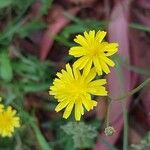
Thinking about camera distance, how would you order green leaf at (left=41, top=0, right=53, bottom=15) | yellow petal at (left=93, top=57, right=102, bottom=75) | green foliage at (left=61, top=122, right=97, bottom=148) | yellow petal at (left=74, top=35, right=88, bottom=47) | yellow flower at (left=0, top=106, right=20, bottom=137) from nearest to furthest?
yellow petal at (left=93, top=57, right=102, bottom=75) → yellow petal at (left=74, top=35, right=88, bottom=47) → green foliage at (left=61, top=122, right=97, bottom=148) → yellow flower at (left=0, top=106, right=20, bottom=137) → green leaf at (left=41, top=0, right=53, bottom=15)

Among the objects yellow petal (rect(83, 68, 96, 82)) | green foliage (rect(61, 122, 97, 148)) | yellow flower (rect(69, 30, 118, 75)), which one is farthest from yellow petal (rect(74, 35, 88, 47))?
green foliage (rect(61, 122, 97, 148))

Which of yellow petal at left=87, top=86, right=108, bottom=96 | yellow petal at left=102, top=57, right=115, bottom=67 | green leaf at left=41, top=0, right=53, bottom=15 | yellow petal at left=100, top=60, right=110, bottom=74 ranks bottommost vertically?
yellow petal at left=87, top=86, right=108, bottom=96

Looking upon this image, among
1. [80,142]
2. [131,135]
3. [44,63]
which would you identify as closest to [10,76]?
[44,63]

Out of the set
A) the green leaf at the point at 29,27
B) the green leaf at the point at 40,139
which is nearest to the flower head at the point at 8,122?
the green leaf at the point at 40,139

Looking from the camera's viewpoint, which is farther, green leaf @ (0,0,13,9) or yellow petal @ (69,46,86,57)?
green leaf @ (0,0,13,9)

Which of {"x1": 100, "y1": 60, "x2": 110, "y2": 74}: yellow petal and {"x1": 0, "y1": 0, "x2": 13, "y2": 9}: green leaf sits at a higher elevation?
{"x1": 0, "y1": 0, "x2": 13, "y2": 9}: green leaf

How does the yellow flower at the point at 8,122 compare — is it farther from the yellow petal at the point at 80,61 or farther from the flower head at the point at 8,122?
Result: the yellow petal at the point at 80,61

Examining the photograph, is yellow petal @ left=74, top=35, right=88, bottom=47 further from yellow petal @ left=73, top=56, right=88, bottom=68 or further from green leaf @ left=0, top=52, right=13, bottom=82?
green leaf @ left=0, top=52, right=13, bottom=82
